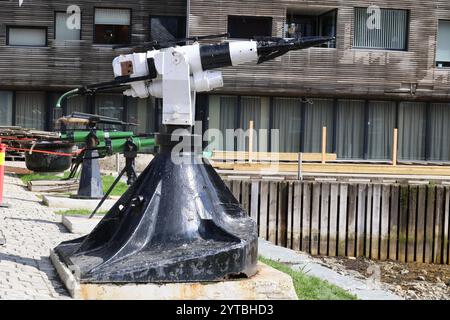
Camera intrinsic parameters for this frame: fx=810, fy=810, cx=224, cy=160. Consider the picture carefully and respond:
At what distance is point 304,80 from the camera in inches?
1243

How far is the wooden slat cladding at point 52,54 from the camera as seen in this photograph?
31594 millimetres

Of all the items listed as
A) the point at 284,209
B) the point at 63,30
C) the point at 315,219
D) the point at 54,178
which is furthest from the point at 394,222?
the point at 63,30

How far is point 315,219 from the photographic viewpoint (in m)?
21.2

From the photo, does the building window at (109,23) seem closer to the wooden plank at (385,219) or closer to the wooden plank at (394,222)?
the wooden plank at (385,219)

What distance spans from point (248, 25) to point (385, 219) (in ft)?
41.8

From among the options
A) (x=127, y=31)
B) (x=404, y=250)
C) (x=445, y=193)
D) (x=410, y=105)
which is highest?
(x=127, y=31)

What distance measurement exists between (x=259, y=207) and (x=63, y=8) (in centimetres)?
1479

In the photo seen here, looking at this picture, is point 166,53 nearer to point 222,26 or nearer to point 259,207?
point 259,207

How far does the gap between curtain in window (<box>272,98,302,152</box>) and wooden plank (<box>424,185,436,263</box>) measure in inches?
445

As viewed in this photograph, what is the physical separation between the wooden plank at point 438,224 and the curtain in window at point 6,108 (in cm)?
1808

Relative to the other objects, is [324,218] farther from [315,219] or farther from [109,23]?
[109,23]

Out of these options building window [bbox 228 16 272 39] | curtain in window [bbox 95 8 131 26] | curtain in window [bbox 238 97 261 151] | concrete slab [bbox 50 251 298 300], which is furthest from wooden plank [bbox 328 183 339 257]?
curtain in window [bbox 95 8 131 26]

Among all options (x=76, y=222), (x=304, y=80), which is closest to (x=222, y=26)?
(x=304, y=80)

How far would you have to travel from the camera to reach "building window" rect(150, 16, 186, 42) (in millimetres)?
32500
